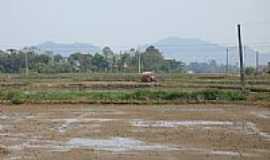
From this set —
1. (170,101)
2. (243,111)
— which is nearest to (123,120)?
(243,111)

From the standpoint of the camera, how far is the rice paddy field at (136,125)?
395 inches

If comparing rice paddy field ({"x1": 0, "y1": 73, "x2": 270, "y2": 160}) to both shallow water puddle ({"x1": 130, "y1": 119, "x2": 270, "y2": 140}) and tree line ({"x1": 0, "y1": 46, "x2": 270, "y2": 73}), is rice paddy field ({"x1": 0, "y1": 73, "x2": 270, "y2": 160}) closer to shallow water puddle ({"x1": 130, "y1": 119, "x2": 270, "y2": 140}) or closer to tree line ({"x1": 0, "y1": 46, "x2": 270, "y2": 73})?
shallow water puddle ({"x1": 130, "y1": 119, "x2": 270, "y2": 140})

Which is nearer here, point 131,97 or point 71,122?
point 71,122

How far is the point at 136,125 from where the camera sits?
1472 cm

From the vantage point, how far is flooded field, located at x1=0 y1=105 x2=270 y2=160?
986cm

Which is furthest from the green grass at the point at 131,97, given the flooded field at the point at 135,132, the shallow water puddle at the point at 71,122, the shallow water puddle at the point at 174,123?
the shallow water puddle at the point at 174,123

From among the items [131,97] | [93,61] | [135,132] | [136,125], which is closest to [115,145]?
[135,132]

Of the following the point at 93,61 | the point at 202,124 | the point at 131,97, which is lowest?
the point at 202,124

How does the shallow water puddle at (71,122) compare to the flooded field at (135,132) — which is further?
the shallow water puddle at (71,122)

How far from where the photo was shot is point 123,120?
16016 mm

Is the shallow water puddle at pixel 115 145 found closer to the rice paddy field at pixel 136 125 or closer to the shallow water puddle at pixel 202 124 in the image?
the rice paddy field at pixel 136 125

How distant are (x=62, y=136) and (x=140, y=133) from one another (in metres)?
1.88

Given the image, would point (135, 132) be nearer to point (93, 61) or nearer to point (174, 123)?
point (174, 123)

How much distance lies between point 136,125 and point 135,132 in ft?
5.26
